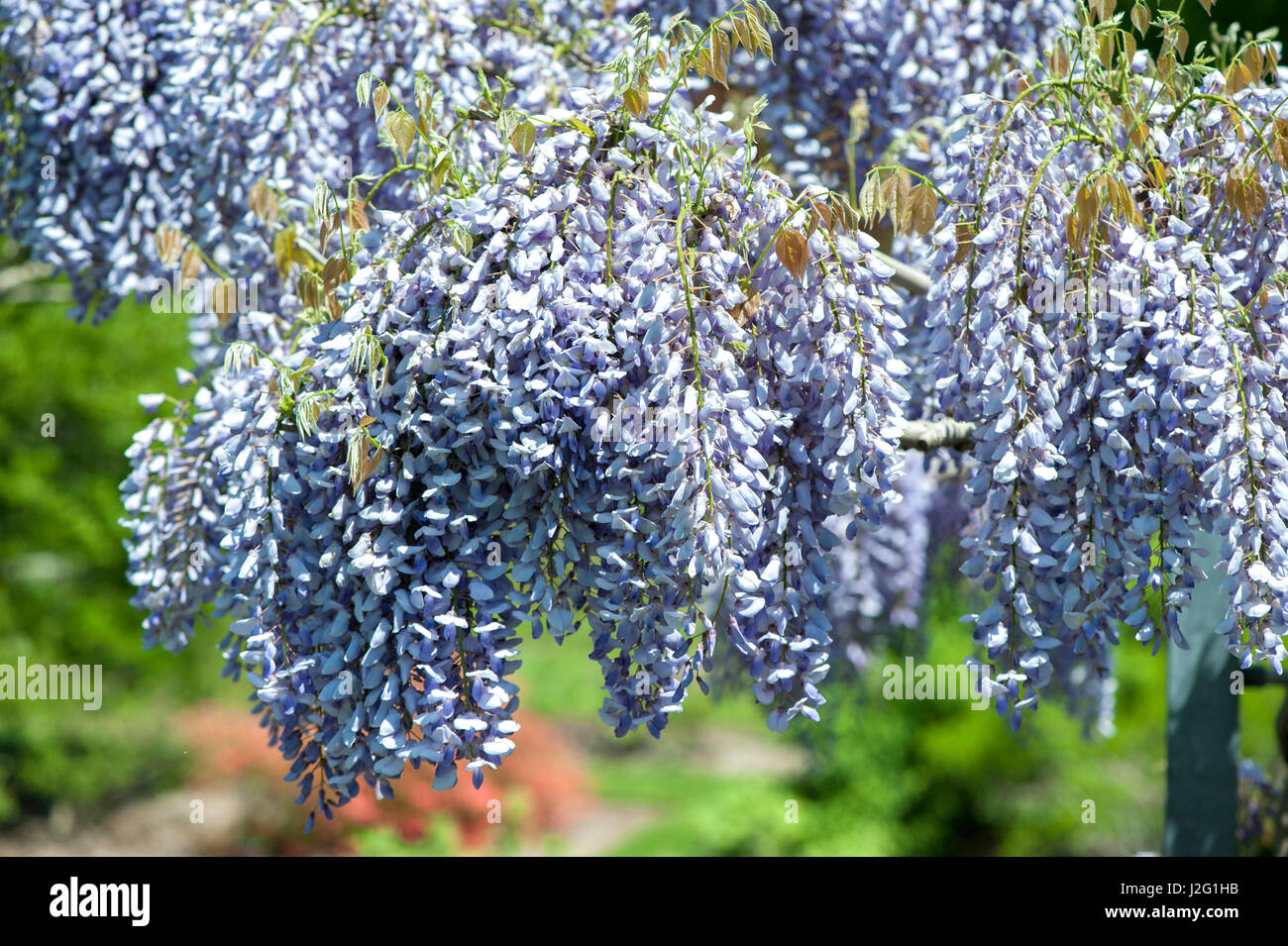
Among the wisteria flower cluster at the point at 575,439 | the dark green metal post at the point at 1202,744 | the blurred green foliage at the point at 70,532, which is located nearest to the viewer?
the wisteria flower cluster at the point at 575,439

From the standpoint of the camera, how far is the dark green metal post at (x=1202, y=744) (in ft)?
10.4

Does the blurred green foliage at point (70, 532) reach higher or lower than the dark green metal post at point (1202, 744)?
higher

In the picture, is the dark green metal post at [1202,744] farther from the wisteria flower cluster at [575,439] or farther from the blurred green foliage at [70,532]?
the blurred green foliage at [70,532]

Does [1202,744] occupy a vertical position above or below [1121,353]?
below

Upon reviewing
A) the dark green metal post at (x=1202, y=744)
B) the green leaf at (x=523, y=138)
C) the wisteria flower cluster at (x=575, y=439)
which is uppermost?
the green leaf at (x=523, y=138)

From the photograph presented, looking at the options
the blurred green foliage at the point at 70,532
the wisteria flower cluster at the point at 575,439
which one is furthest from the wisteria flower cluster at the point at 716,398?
the blurred green foliage at the point at 70,532

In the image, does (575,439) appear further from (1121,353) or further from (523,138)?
(1121,353)

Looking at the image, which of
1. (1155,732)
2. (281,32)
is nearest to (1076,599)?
(281,32)

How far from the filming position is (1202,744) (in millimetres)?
3211

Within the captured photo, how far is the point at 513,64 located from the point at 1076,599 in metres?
1.77

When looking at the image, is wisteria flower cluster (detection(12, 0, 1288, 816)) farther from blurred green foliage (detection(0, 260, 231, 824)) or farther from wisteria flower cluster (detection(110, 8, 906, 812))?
blurred green foliage (detection(0, 260, 231, 824))

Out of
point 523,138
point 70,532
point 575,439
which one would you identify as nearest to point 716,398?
point 575,439

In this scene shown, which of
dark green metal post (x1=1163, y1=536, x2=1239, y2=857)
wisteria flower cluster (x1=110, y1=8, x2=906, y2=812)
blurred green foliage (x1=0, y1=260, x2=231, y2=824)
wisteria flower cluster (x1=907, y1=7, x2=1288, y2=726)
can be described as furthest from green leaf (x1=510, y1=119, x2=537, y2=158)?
blurred green foliage (x1=0, y1=260, x2=231, y2=824)
